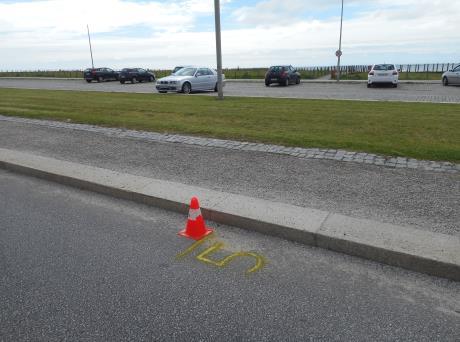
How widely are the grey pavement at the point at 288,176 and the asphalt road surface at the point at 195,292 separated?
996mm

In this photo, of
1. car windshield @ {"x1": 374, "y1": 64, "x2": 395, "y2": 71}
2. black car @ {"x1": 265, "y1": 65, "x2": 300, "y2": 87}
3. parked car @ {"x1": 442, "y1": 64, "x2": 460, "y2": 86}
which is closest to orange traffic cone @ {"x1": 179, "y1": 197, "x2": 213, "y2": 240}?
car windshield @ {"x1": 374, "y1": 64, "x2": 395, "y2": 71}

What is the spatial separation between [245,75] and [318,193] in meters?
41.3

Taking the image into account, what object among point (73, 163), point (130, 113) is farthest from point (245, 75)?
point (73, 163)

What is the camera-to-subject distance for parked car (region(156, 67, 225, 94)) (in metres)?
23.0

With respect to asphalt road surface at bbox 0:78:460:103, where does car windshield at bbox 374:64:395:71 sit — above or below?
above

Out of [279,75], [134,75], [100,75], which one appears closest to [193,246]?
[279,75]

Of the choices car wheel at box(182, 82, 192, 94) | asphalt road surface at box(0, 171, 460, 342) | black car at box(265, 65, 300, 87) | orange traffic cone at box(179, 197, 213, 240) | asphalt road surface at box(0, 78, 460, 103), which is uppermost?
black car at box(265, 65, 300, 87)

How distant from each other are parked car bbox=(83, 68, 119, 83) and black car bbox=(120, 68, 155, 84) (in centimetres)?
514

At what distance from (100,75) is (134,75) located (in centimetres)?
577

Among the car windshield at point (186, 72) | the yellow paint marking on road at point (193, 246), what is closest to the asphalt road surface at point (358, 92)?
the car windshield at point (186, 72)

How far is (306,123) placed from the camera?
1028 cm

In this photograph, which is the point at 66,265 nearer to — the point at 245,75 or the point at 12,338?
the point at 12,338

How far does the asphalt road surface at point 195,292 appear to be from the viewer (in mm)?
2816

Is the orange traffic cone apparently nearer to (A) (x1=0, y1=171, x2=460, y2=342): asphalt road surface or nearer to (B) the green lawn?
(A) (x1=0, y1=171, x2=460, y2=342): asphalt road surface
